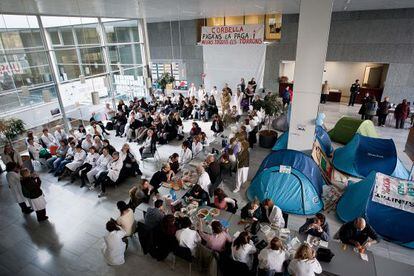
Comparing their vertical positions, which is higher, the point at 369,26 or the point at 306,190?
the point at 369,26

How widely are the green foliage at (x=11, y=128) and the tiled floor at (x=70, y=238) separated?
173 cm

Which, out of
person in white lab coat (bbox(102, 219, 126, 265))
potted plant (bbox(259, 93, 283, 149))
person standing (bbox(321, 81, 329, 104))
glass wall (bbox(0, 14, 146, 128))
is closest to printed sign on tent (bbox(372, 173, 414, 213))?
potted plant (bbox(259, 93, 283, 149))

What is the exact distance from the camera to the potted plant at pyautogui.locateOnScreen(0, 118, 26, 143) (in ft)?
25.4

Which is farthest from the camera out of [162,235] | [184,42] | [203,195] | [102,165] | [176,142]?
[184,42]

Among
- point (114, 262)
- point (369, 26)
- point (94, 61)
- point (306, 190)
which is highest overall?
point (369, 26)

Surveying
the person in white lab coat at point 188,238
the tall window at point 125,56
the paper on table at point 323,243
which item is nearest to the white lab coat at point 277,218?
the paper on table at point 323,243

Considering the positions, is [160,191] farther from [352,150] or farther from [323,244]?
[352,150]

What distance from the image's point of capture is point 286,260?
3.46 metres

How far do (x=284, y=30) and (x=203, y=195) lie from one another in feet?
34.4

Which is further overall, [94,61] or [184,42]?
[184,42]

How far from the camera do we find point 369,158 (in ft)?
20.3

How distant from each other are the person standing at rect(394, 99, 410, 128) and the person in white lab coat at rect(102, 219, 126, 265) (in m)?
10.0

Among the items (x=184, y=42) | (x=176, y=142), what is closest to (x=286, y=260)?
(x=176, y=142)

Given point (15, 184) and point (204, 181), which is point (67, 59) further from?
point (204, 181)
